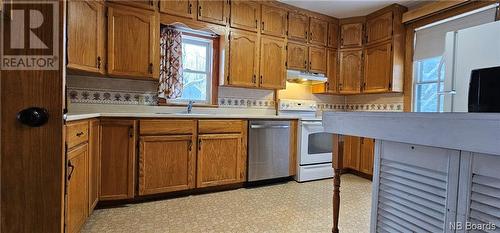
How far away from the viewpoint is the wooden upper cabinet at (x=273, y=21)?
334 centimetres

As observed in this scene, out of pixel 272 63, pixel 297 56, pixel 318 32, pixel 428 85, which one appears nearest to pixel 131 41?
pixel 272 63

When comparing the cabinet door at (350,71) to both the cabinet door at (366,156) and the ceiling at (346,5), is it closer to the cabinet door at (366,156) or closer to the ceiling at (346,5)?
the ceiling at (346,5)

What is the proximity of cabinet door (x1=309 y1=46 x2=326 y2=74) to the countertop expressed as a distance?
8.78ft

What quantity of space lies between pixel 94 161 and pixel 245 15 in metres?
2.35

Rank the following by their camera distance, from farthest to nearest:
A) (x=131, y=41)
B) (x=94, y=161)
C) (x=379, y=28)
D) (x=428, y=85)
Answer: (x=379, y=28), (x=428, y=85), (x=131, y=41), (x=94, y=161)

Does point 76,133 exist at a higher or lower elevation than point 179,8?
lower

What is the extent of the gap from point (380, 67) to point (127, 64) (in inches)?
128

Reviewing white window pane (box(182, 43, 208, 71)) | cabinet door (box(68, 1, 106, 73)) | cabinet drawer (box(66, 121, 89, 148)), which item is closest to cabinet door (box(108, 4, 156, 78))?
cabinet door (box(68, 1, 106, 73))

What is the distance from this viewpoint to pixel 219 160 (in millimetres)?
2746

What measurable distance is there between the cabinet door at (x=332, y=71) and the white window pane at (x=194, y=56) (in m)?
1.90

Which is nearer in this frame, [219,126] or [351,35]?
[219,126]

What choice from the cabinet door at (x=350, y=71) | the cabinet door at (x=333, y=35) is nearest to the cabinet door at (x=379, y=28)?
the cabinet door at (x=350, y=71)

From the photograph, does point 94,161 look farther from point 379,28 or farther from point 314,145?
point 379,28

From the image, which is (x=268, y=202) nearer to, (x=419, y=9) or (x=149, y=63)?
(x=149, y=63)
